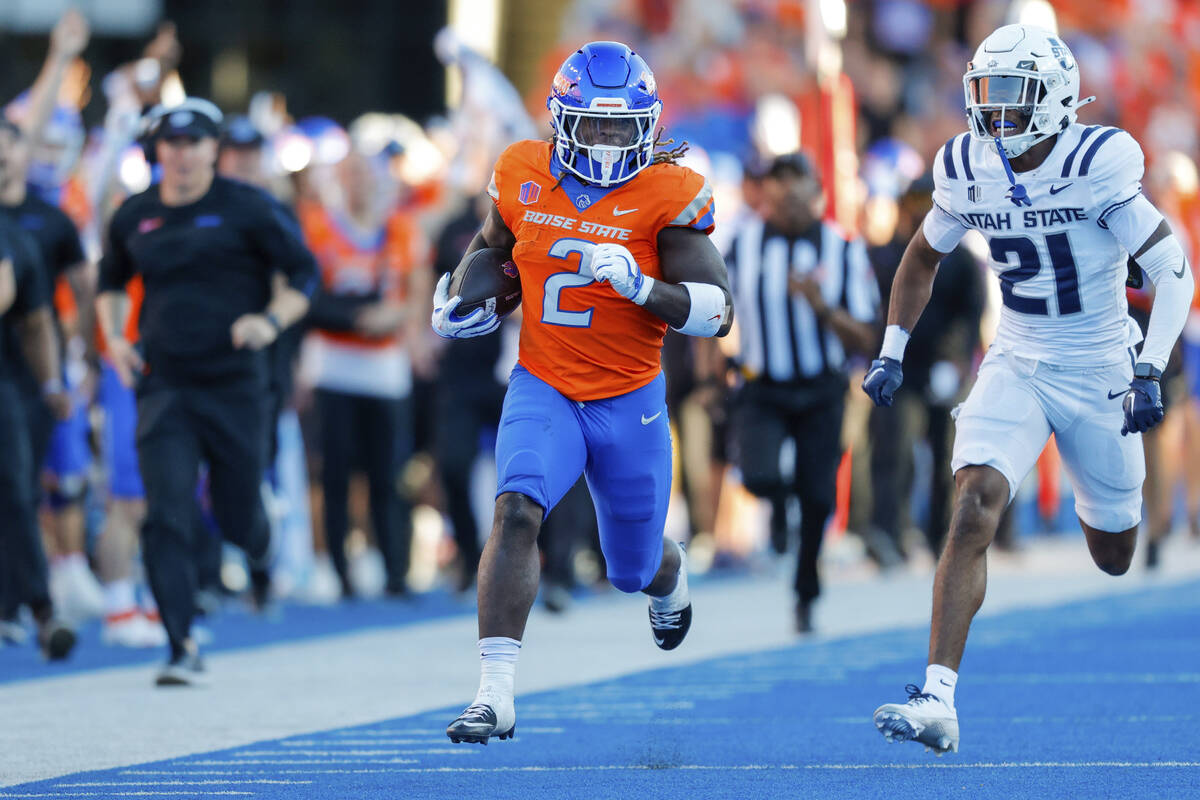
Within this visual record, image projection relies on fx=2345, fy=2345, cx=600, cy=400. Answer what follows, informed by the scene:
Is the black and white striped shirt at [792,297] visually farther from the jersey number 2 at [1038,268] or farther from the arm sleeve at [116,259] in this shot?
the jersey number 2 at [1038,268]

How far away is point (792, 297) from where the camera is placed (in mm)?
11523

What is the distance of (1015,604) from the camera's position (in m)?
12.5

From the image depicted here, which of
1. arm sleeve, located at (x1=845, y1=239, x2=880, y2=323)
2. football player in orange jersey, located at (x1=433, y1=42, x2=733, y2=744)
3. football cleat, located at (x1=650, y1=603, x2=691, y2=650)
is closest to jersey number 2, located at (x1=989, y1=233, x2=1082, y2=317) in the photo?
football player in orange jersey, located at (x1=433, y1=42, x2=733, y2=744)

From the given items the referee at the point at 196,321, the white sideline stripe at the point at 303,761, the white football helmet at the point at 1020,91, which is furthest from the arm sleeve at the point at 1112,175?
the referee at the point at 196,321

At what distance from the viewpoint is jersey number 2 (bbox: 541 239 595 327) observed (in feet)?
22.8

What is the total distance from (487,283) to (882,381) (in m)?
1.30

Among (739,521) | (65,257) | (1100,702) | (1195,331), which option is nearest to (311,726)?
(1100,702)

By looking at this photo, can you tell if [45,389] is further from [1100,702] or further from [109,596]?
[1100,702]

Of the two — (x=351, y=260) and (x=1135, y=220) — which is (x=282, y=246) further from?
(x=1135, y=220)

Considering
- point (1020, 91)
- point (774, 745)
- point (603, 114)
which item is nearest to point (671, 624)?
point (774, 745)

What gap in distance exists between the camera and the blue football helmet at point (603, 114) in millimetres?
6871

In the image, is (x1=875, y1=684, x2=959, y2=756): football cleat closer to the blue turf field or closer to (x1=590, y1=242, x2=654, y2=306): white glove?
the blue turf field

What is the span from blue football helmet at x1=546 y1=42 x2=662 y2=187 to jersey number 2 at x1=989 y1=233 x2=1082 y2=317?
3.83ft

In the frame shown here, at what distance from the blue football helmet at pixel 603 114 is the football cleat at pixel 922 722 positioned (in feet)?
5.76
